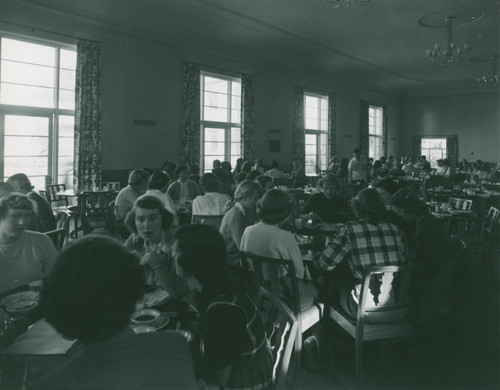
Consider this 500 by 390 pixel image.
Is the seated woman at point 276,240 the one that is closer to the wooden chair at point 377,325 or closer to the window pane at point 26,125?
the wooden chair at point 377,325

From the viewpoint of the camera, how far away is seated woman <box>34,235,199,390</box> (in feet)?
3.58

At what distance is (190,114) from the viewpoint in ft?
35.4

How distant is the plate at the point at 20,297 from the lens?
2147mm

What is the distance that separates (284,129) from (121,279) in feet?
42.6

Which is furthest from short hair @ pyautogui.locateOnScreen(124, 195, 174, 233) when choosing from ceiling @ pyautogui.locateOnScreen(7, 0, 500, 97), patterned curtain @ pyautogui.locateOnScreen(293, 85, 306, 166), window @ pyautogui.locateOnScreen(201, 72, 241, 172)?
patterned curtain @ pyautogui.locateOnScreen(293, 85, 306, 166)

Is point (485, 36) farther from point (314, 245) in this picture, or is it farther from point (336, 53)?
point (314, 245)

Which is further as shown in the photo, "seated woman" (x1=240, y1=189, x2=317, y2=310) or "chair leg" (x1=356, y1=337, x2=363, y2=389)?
"seated woman" (x1=240, y1=189, x2=317, y2=310)

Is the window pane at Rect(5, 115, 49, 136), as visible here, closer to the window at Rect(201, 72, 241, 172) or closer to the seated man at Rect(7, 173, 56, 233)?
the seated man at Rect(7, 173, 56, 233)

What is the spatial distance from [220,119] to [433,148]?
1201cm

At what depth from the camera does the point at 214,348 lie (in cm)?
163

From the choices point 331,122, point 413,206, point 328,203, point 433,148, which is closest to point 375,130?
point 433,148

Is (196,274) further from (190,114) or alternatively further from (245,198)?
(190,114)

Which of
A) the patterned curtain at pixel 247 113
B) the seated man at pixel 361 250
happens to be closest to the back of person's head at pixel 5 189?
the seated man at pixel 361 250

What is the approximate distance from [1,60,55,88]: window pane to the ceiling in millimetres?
1166
